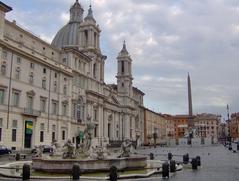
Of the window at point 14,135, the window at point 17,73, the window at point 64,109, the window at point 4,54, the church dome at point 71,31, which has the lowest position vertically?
the window at point 14,135

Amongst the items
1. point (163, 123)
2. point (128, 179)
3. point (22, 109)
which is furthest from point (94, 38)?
point (163, 123)

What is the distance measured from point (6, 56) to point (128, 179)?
32927 mm

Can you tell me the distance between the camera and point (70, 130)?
61844mm

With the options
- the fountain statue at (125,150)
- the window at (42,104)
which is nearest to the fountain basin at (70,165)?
the fountain statue at (125,150)

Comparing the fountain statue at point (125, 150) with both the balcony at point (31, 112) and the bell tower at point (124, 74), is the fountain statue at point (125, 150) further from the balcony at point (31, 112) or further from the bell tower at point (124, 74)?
the bell tower at point (124, 74)

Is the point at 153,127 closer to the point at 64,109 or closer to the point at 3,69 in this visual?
the point at 64,109

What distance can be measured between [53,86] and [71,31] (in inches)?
1196

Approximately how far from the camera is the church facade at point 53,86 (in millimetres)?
46281

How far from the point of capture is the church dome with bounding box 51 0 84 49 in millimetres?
82938

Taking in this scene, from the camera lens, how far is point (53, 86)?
57375 millimetres

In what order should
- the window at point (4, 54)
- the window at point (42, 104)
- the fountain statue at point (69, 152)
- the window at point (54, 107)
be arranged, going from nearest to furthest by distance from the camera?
the fountain statue at point (69, 152) < the window at point (4, 54) < the window at point (42, 104) < the window at point (54, 107)

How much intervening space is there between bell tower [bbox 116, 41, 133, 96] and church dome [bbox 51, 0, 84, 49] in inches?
867

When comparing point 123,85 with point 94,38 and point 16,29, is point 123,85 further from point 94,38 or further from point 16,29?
point 16,29

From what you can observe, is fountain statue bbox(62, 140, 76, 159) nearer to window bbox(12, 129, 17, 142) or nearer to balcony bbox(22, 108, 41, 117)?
window bbox(12, 129, 17, 142)
